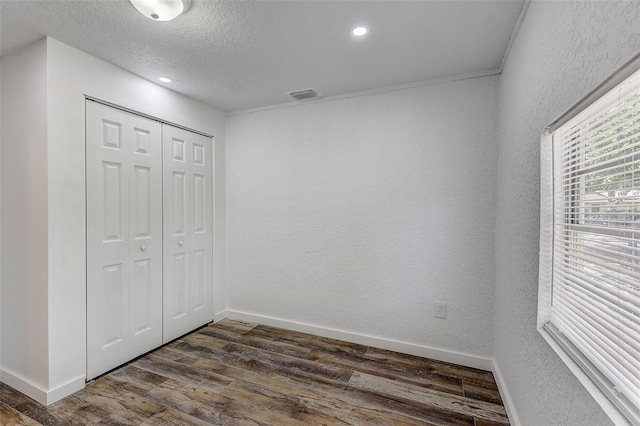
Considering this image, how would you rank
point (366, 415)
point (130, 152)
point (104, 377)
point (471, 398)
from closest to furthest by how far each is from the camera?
point (366, 415)
point (471, 398)
point (104, 377)
point (130, 152)

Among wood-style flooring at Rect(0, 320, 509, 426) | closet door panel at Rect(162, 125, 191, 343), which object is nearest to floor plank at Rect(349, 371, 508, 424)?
wood-style flooring at Rect(0, 320, 509, 426)

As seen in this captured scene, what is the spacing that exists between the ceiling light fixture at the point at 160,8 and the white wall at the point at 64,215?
854 mm

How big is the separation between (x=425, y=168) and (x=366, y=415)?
1879 mm

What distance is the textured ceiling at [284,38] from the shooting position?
157 centimetres

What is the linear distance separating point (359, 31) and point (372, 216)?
146cm

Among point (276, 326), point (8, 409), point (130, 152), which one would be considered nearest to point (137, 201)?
point (130, 152)

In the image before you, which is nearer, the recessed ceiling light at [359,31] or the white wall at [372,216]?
the recessed ceiling light at [359,31]

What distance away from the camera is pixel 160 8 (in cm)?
150

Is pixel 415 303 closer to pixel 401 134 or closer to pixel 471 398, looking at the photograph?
pixel 471 398

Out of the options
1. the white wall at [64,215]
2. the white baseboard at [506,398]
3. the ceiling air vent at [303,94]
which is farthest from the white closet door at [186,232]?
the white baseboard at [506,398]

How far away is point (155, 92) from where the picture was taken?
8.24ft

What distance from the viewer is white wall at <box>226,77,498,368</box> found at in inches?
89.8

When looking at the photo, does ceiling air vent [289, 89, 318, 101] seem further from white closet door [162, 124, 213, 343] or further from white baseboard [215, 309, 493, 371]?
white baseboard [215, 309, 493, 371]

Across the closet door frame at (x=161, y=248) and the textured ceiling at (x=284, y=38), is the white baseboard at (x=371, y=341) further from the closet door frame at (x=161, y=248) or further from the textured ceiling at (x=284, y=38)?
the textured ceiling at (x=284, y=38)
